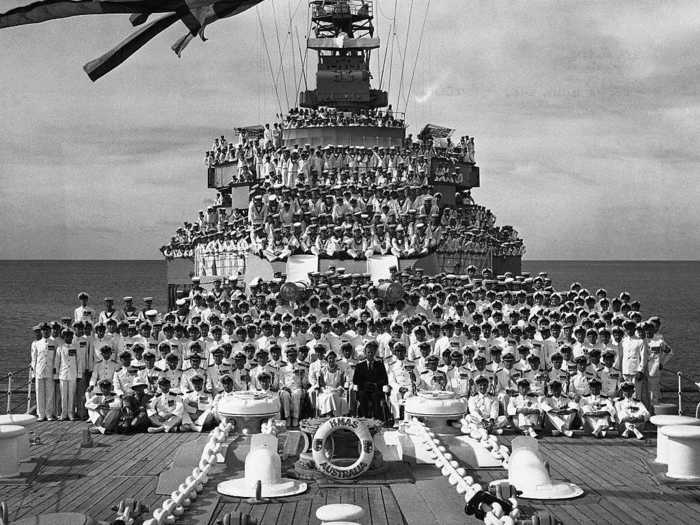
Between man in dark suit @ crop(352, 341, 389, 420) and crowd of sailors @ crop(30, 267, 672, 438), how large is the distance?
18 millimetres

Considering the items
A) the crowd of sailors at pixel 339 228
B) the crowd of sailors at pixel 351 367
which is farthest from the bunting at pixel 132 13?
the crowd of sailors at pixel 339 228

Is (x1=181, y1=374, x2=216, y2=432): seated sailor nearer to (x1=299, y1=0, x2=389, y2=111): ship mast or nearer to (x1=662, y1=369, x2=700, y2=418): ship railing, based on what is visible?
(x1=662, y1=369, x2=700, y2=418): ship railing

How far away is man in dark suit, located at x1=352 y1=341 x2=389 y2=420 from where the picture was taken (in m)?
14.1

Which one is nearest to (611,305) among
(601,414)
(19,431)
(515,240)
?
(601,414)

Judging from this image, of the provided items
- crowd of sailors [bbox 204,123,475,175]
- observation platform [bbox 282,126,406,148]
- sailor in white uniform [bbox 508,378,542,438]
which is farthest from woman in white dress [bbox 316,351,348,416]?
observation platform [bbox 282,126,406,148]

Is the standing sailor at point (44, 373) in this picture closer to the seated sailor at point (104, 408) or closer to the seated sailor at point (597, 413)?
the seated sailor at point (104, 408)

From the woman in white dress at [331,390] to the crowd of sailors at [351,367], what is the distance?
2 centimetres

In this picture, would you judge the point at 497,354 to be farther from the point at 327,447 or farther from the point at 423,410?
the point at 327,447

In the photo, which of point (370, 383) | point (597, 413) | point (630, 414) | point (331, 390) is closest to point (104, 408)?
point (331, 390)

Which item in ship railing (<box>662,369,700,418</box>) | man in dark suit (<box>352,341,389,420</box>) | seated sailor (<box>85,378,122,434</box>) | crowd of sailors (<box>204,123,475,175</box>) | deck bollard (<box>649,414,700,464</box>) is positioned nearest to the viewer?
deck bollard (<box>649,414,700,464</box>)

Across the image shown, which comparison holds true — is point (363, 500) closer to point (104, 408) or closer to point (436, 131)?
point (104, 408)

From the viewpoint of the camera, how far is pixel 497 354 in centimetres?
1495

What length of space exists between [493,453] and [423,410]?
1.21 metres

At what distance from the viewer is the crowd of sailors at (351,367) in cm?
1373
